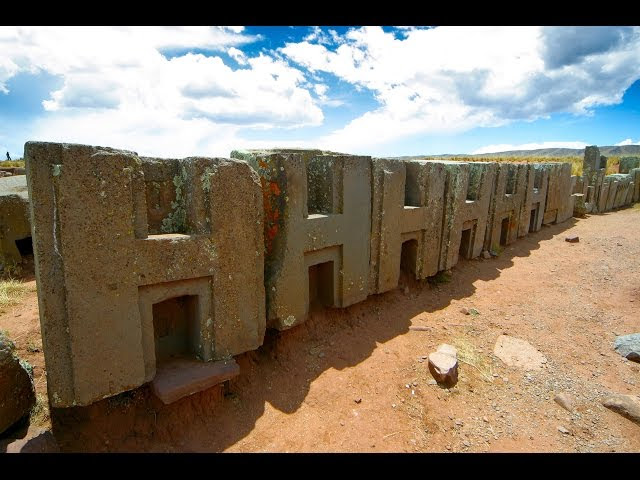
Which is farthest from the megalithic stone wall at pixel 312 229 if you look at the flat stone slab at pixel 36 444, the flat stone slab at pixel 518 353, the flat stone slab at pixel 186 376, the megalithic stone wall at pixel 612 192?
the megalithic stone wall at pixel 612 192

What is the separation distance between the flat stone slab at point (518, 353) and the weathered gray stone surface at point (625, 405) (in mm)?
772

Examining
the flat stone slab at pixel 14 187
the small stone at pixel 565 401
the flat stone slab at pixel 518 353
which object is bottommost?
the small stone at pixel 565 401

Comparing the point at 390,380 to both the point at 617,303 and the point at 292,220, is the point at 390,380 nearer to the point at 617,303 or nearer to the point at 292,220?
the point at 292,220

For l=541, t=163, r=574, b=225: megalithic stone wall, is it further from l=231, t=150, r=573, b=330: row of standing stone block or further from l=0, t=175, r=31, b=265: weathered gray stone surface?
l=0, t=175, r=31, b=265: weathered gray stone surface

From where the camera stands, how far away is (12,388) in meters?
3.22

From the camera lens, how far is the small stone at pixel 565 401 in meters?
4.10

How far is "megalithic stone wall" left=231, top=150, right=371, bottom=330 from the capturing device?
429 cm

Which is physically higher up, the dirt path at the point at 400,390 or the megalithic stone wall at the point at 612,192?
the megalithic stone wall at the point at 612,192

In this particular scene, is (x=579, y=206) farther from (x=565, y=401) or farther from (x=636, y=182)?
(x=565, y=401)

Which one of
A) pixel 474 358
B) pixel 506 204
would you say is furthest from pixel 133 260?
pixel 506 204

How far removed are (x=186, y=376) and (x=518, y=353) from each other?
4173 millimetres

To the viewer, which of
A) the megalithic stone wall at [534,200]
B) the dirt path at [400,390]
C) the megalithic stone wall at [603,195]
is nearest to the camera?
the dirt path at [400,390]

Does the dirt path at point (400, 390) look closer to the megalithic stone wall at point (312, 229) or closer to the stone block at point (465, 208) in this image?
the megalithic stone wall at point (312, 229)

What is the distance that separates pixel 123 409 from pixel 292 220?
243 cm
